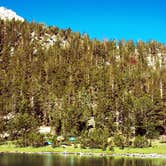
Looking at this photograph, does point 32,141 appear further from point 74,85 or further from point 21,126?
point 74,85

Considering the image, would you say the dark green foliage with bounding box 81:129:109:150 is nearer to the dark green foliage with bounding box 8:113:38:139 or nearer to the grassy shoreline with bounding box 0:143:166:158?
the grassy shoreline with bounding box 0:143:166:158

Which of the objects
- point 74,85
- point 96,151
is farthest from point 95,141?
point 74,85

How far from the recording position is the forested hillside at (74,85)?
97.5 meters

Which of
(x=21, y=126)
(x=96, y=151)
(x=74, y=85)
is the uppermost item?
(x=74, y=85)

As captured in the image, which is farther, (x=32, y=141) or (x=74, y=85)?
(x=74, y=85)

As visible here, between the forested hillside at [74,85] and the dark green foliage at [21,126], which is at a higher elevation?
the forested hillside at [74,85]

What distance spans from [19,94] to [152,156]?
56.1 m

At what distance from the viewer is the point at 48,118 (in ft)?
366

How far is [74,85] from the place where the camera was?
124 metres

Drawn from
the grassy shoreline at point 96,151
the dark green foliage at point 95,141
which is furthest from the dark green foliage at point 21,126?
the dark green foliage at point 95,141

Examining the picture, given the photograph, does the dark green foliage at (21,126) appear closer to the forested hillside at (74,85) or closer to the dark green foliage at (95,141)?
the forested hillside at (74,85)

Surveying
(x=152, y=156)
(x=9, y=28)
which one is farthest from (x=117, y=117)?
(x=9, y=28)

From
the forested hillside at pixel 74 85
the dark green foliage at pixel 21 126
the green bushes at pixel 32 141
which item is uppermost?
the forested hillside at pixel 74 85

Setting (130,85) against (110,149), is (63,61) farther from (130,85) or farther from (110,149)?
(110,149)
